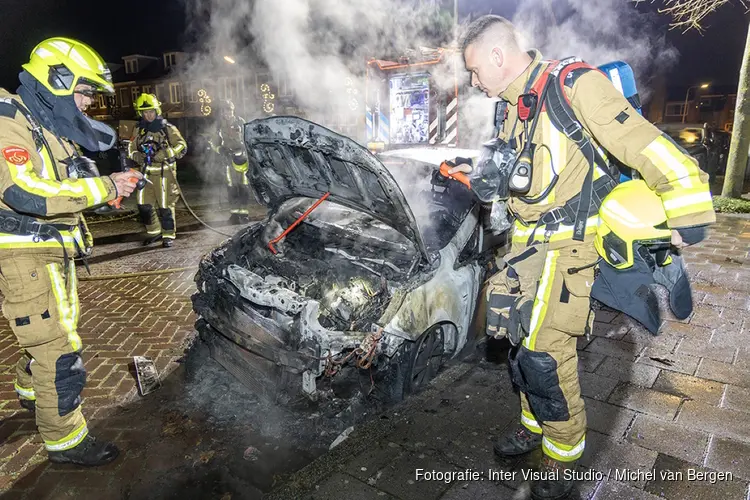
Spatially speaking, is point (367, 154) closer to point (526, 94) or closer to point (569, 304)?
point (526, 94)

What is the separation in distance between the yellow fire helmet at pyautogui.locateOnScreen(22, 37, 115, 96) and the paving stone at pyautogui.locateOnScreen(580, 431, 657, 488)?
385 cm

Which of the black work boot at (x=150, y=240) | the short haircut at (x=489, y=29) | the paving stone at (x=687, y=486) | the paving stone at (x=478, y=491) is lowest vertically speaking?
the black work boot at (x=150, y=240)

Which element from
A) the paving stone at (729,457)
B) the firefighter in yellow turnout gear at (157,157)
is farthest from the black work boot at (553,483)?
the firefighter in yellow turnout gear at (157,157)

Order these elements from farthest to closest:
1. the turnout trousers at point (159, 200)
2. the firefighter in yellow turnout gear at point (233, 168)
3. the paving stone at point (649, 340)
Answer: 1. the firefighter in yellow turnout gear at point (233, 168)
2. the turnout trousers at point (159, 200)
3. the paving stone at point (649, 340)

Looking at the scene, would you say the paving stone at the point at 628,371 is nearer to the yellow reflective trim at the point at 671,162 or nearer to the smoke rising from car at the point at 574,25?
the yellow reflective trim at the point at 671,162

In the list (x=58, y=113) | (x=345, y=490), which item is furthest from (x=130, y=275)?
(x=345, y=490)

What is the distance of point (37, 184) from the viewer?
8.66 feet

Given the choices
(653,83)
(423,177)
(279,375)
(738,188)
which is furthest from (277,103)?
(653,83)

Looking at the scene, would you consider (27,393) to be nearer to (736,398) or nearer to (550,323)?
(550,323)

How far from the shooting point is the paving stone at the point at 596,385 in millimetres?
3484

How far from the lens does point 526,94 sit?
2.31 metres

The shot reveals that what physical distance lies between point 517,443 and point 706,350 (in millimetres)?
2355

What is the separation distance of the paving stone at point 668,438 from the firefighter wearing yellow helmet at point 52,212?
343cm

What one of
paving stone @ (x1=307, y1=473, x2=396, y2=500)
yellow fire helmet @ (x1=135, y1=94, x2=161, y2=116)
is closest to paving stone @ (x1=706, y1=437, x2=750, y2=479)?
paving stone @ (x1=307, y1=473, x2=396, y2=500)
